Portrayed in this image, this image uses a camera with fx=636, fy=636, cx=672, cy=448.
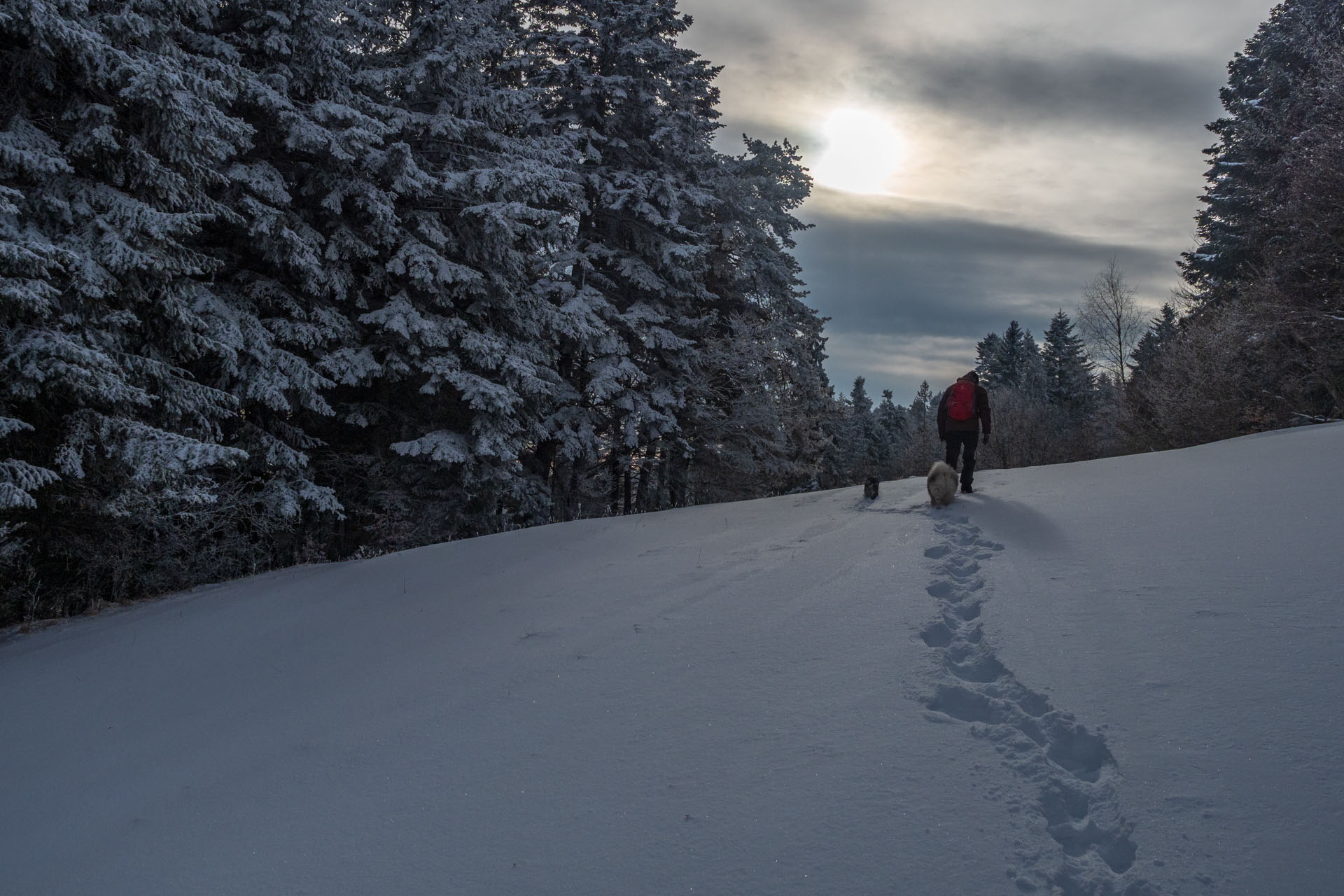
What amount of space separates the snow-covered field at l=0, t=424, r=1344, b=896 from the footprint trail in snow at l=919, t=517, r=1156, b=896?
0.01m

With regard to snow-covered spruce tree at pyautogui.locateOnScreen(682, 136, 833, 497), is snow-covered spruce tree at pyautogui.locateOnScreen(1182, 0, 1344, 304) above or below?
above

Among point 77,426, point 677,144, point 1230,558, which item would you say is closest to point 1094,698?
point 1230,558

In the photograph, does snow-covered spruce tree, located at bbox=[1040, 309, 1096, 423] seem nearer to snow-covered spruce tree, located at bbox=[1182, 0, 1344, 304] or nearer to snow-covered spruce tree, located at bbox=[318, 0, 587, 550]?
snow-covered spruce tree, located at bbox=[1182, 0, 1344, 304]

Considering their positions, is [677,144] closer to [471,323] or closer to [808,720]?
[471,323]

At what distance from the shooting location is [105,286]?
7.07 m

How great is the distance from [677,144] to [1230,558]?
46.9 ft

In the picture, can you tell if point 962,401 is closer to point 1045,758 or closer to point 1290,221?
point 1045,758

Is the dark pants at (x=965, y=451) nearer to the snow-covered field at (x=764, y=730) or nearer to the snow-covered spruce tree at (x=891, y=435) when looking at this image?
the snow-covered field at (x=764, y=730)

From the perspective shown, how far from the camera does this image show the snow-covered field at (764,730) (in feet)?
7.38

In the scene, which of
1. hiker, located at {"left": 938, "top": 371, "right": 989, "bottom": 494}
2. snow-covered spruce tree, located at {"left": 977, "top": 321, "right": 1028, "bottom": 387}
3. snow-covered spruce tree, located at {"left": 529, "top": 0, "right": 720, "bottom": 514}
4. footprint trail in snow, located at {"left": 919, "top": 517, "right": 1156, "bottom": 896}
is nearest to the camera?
footprint trail in snow, located at {"left": 919, "top": 517, "right": 1156, "bottom": 896}

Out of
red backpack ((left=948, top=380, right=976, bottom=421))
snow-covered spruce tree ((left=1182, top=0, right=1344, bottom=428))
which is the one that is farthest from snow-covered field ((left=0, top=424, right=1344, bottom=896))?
snow-covered spruce tree ((left=1182, top=0, right=1344, bottom=428))

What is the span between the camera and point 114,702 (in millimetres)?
4875

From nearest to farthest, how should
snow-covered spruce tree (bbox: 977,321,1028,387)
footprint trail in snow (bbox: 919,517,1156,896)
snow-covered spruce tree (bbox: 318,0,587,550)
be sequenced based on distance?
footprint trail in snow (bbox: 919,517,1156,896) < snow-covered spruce tree (bbox: 318,0,587,550) < snow-covered spruce tree (bbox: 977,321,1028,387)

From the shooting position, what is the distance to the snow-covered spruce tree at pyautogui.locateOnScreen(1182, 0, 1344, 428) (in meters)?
14.9
